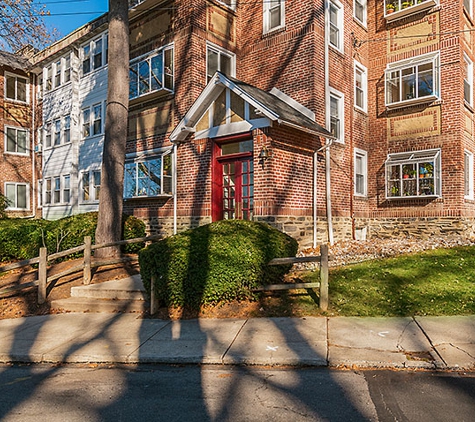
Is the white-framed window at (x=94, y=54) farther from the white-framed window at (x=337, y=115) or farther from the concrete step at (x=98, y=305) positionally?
the concrete step at (x=98, y=305)

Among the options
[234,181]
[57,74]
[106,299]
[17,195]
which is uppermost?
[57,74]

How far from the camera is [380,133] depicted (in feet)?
53.1

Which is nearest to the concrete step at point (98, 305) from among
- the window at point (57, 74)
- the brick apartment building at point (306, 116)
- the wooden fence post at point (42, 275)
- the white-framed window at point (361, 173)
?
the wooden fence post at point (42, 275)

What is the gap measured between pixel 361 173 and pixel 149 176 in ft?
27.5

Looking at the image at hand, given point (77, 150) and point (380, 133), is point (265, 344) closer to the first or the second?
point (380, 133)

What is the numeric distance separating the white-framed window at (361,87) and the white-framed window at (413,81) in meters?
0.85

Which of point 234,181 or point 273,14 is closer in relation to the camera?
point 234,181

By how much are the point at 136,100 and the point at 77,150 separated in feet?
21.8

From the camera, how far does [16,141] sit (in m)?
25.7

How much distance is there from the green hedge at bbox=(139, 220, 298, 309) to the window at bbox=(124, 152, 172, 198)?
777cm

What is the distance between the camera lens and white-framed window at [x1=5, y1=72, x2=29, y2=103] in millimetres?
25255

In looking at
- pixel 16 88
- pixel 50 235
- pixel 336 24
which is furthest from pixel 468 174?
pixel 16 88

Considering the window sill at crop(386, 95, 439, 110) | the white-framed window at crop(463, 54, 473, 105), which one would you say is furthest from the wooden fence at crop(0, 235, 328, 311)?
the white-framed window at crop(463, 54, 473, 105)

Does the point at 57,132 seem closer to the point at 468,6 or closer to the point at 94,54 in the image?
the point at 94,54
